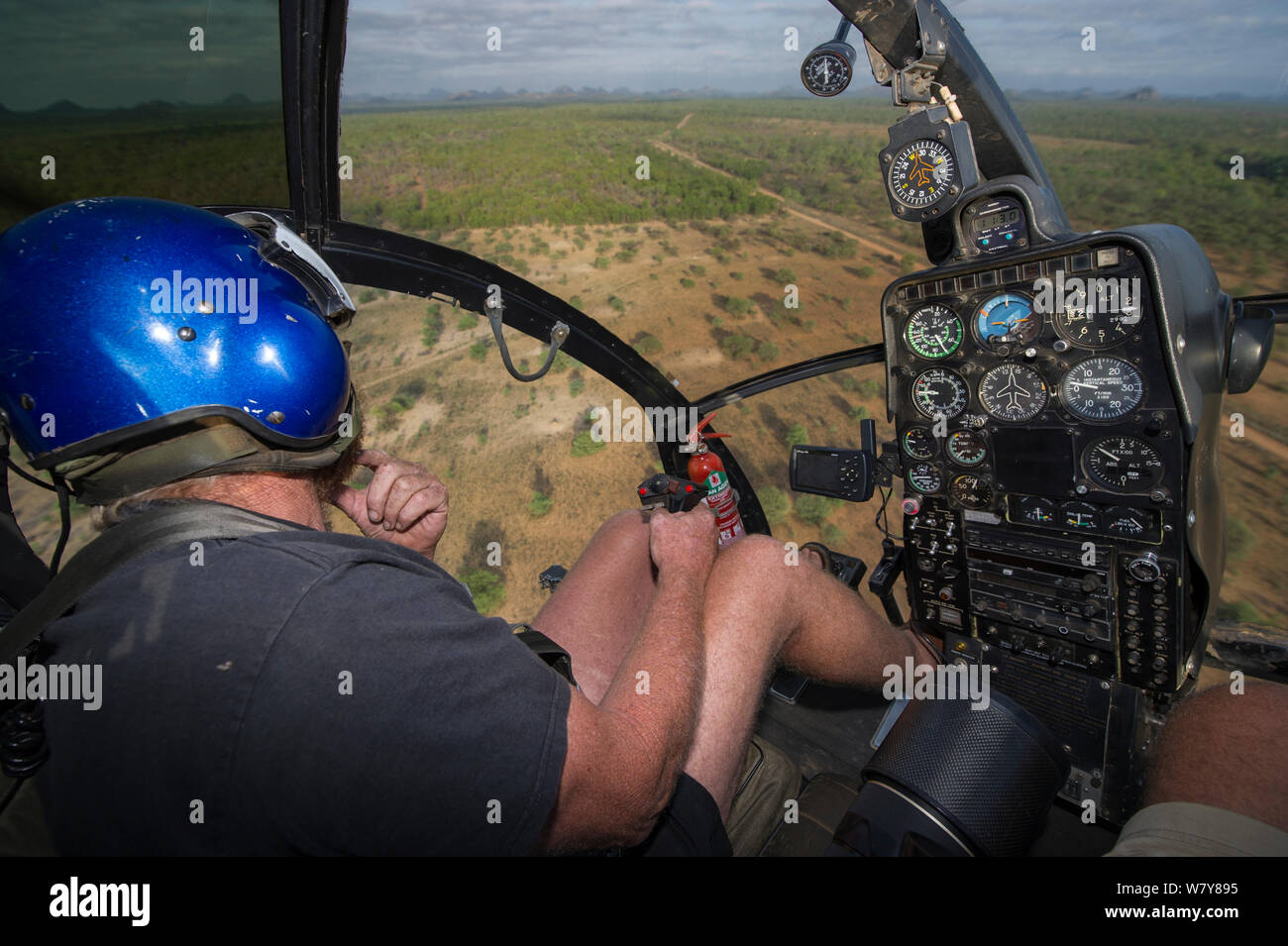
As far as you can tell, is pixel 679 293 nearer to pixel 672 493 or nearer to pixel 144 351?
pixel 672 493

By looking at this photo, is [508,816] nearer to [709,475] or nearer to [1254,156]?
[709,475]

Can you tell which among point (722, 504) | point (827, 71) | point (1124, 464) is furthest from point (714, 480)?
point (827, 71)

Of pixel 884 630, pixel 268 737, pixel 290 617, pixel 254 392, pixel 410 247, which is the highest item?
pixel 410 247

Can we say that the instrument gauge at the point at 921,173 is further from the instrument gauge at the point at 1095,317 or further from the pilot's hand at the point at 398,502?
the pilot's hand at the point at 398,502

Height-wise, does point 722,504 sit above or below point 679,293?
below

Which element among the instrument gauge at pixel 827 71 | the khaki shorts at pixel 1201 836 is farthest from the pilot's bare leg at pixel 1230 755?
the instrument gauge at pixel 827 71
